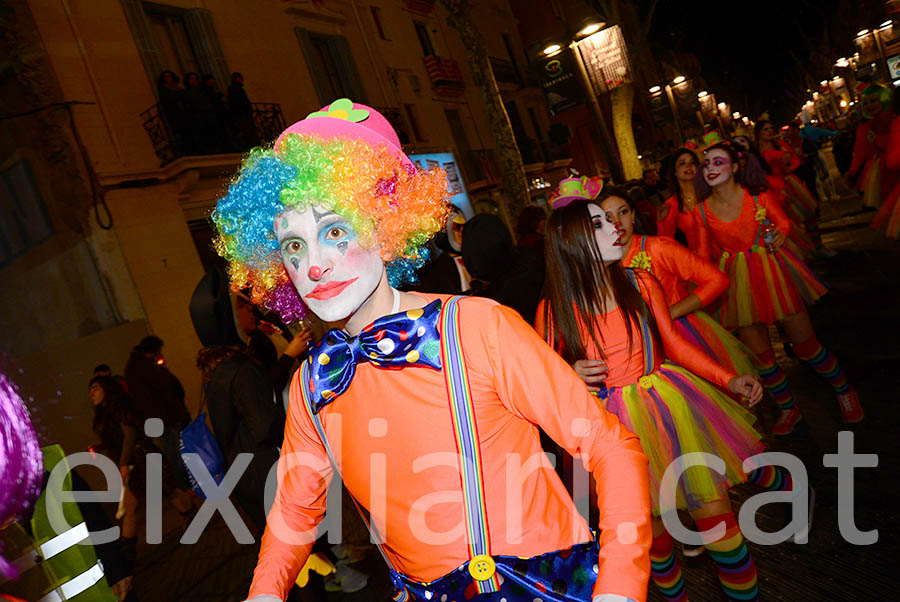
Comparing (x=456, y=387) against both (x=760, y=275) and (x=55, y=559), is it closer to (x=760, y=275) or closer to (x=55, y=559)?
(x=55, y=559)

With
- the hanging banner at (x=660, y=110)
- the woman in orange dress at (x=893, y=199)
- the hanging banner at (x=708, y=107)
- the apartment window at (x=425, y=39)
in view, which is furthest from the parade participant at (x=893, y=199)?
the hanging banner at (x=708, y=107)

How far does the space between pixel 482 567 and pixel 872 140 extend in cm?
807

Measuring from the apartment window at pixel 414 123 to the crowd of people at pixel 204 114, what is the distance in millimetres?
7488

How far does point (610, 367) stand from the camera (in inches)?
114

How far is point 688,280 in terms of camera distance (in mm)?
3723

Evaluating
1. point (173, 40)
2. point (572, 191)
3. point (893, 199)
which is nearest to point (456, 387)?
point (572, 191)

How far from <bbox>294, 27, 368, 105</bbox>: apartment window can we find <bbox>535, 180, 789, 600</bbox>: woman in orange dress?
14.3 meters

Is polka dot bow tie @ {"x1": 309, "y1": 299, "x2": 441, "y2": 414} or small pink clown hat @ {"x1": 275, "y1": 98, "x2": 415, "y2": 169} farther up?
small pink clown hat @ {"x1": 275, "y1": 98, "x2": 415, "y2": 169}

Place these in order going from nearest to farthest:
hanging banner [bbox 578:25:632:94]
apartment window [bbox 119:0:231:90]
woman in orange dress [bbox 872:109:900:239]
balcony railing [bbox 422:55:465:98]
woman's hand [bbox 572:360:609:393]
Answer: woman's hand [bbox 572:360:609:393] → woman in orange dress [bbox 872:109:900:239] → apartment window [bbox 119:0:231:90] → hanging banner [bbox 578:25:632:94] → balcony railing [bbox 422:55:465:98]

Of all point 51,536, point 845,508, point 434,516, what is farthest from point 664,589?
point 51,536

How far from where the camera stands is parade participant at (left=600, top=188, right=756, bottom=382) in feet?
11.6

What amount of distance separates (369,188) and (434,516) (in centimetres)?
94

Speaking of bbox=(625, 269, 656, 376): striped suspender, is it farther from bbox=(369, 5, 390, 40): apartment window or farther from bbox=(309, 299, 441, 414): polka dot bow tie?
bbox=(369, 5, 390, 40): apartment window

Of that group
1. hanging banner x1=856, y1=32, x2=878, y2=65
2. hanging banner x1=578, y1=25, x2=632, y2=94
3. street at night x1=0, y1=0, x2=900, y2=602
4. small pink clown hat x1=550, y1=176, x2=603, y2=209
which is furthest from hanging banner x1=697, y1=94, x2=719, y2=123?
small pink clown hat x1=550, y1=176, x2=603, y2=209
